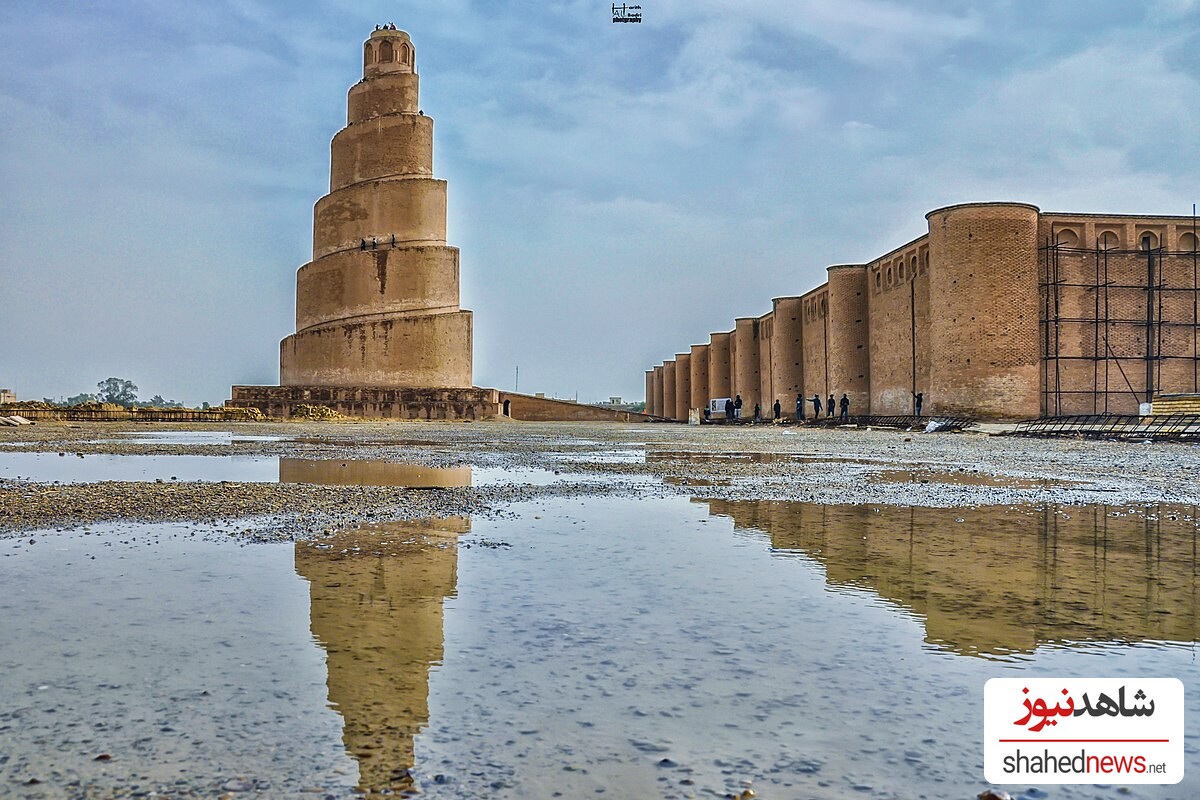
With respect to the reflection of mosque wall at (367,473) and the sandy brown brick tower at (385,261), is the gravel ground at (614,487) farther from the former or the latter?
the sandy brown brick tower at (385,261)

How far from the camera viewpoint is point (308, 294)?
43.3 metres

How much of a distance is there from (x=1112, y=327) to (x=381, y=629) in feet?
99.8

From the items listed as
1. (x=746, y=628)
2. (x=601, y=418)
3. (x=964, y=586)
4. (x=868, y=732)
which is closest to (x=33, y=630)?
(x=746, y=628)

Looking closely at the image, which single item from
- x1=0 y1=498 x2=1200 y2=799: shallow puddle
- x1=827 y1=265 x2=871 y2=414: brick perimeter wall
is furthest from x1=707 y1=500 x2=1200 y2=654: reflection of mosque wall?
x1=827 y1=265 x2=871 y2=414: brick perimeter wall

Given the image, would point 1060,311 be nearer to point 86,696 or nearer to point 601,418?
point 601,418

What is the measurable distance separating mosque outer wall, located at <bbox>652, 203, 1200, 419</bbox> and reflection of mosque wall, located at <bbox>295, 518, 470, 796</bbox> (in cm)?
2526

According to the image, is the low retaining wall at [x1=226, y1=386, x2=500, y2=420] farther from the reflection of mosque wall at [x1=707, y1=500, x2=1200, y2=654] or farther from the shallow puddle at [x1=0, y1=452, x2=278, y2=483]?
the reflection of mosque wall at [x1=707, y1=500, x2=1200, y2=654]

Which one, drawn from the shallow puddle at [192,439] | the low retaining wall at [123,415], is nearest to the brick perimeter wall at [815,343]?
the low retaining wall at [123,415]

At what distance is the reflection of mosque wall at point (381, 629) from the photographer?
1560 millimetres

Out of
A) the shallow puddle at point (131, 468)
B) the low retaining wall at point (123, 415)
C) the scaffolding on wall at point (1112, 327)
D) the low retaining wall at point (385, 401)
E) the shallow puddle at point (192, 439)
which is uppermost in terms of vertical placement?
the scaffolding on wall at point (1112, 327)

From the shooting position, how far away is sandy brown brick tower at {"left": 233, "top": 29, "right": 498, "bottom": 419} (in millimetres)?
40625

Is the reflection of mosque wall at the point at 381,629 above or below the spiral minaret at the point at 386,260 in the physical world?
below

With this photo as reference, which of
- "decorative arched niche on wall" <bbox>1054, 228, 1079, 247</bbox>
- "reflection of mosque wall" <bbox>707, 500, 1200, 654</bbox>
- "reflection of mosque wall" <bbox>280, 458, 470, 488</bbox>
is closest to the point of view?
"reflection of mosque wall" <bbox>707, 500, 1200, 654</bbox>

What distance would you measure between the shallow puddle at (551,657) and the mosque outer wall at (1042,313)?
24.5 metres
